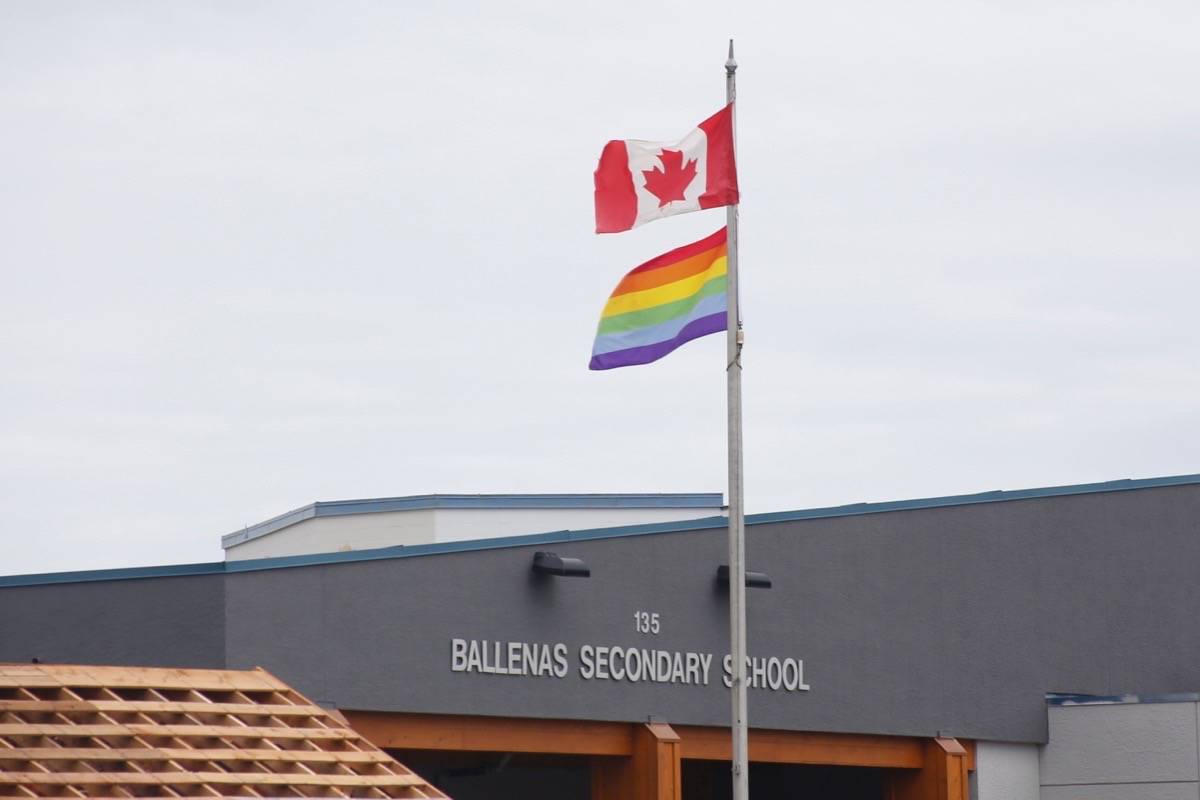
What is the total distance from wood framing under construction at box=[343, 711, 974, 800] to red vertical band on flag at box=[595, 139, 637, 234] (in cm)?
659

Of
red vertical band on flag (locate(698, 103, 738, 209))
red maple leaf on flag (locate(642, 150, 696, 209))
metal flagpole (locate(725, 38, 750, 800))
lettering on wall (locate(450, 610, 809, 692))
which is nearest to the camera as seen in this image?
metal flagpole (locate(725, 38, 750, 800))

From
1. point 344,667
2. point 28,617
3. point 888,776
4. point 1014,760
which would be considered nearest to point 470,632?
point 344,667

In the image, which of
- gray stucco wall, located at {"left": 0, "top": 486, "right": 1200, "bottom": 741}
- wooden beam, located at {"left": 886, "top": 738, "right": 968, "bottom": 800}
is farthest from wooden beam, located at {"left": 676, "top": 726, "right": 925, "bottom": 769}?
gray stucco wall, located at {"left": 0, "top": 486, "right": 1200, "bottom": 741}

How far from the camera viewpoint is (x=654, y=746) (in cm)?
2503

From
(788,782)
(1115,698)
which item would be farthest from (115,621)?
(1115,698)

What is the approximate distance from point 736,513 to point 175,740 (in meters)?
5.83

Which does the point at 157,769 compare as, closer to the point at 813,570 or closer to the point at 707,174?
the point at 707,174

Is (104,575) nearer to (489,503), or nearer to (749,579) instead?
(749,579)

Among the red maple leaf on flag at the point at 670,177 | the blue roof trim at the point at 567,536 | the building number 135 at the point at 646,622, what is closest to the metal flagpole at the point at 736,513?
the red maple leaf on flag at the point at 670,177

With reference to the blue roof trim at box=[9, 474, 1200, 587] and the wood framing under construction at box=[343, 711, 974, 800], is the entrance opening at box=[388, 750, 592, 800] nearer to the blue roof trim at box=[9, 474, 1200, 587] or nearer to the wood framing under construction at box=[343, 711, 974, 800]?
the wood framing under construction at box=[343, 711, 974, 800]

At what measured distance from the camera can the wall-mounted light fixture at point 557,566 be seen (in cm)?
2398

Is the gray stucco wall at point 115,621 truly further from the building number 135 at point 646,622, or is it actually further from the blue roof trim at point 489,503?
the blue roof trim at point 489,503

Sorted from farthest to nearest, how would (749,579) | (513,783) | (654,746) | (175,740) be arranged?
(513,783) < (749,579) < (654,746) < (175,740)

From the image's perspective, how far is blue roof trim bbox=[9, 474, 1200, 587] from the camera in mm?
21703
